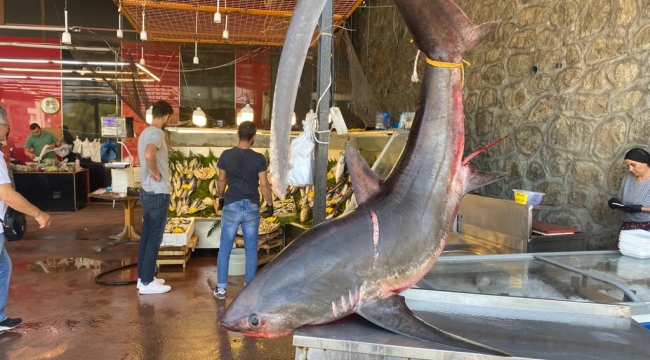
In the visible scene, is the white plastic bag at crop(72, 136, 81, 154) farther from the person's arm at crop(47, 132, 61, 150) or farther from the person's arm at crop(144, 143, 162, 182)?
the person's arm at crop(144, 143, 162, 182)

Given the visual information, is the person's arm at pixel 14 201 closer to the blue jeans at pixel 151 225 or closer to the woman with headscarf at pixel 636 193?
the blue jeans at pixel 151 225

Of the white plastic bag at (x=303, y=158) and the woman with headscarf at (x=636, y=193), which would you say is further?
the woman with headscarf at (x=636, y=193)

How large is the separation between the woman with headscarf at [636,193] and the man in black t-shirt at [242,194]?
3.33 m

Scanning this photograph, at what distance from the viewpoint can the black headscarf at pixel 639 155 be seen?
3.74 meters

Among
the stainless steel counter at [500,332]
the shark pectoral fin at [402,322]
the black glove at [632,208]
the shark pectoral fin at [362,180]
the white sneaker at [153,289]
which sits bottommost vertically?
the white sneaker at [153,289]

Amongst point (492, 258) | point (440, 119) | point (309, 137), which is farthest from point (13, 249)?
point (440, 119)

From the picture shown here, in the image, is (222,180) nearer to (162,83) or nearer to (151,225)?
(151,225)

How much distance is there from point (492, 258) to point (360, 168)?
1.55 metres

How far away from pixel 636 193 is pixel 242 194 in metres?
3.58

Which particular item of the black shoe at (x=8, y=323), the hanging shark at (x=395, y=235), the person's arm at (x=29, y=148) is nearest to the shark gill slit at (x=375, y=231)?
the hanging shark at (x=395, y=235)

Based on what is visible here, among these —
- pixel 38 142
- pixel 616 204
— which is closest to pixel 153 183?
pixel 616 204

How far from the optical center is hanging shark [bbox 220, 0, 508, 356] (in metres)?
1.53

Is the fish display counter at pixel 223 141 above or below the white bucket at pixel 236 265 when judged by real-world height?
above

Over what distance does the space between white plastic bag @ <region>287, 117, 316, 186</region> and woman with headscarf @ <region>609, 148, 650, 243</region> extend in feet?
8.31
